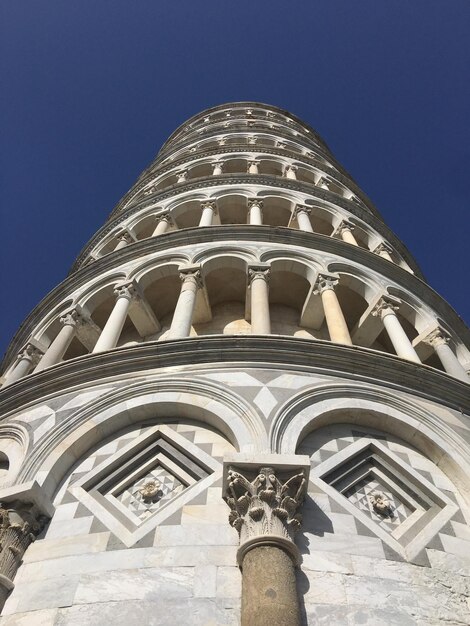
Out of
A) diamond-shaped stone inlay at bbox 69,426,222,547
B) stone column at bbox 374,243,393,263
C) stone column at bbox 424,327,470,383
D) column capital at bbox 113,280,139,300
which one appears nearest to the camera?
diamond-shaped stone inlay at bbox 69,426,222,547

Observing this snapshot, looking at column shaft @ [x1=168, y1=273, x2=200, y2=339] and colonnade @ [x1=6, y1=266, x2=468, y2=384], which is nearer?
column shaft @ [x1=168, y1=273, x2=200, y2=339]

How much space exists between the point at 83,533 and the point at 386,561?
320cm

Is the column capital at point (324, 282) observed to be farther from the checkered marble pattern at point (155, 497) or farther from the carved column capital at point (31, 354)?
the carved column capital at point (31, 354)

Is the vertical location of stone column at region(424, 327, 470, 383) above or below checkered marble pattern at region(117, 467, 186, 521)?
above

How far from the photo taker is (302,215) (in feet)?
56.6

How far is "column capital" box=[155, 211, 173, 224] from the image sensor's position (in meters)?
17.5

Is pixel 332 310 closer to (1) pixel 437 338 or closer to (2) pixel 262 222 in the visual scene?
(1) pixel 437 338

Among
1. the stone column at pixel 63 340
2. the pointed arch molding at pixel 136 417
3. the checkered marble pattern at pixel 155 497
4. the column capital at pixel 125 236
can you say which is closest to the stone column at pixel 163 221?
the column capital at pixel 125 236

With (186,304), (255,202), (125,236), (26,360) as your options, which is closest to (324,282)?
(186,304)

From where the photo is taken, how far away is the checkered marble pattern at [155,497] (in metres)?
6.85

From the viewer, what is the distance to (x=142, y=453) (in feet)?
25.0

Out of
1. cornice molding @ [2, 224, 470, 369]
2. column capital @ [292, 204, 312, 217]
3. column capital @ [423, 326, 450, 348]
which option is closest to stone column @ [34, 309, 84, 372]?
cornice molding @ [2, 224, 470, 369]

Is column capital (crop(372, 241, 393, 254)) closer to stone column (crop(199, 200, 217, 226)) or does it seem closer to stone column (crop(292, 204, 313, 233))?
stone column (crop(292, 204, 313, 233))

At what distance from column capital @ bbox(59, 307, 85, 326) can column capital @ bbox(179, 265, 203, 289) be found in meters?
2.36
